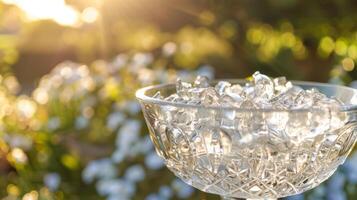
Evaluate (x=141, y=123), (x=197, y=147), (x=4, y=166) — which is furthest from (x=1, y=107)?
(x=197, y=147)

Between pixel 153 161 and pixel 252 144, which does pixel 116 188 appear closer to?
pixel 153 161

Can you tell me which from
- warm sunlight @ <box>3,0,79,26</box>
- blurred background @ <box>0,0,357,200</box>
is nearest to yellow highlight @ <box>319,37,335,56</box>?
blurred background @ <box>0,0,357,200</box>

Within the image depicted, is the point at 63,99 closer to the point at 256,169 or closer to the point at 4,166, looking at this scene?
the point at 4,166

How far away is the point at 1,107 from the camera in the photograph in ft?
9.43

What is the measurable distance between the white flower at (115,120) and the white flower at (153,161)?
20cm

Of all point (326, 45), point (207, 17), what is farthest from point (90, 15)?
point (326, 45)

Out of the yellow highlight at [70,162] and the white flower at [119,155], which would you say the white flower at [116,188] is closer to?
the white flower at [119,155]

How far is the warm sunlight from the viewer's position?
10.6 ft

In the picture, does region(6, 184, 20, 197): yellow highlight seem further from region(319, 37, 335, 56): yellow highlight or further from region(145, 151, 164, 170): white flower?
region(319, 37, 335, 56): yellow highlight

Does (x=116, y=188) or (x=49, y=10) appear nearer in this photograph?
(x=116, y=188)

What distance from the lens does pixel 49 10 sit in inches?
132

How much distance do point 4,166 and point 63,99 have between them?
28.3 inches

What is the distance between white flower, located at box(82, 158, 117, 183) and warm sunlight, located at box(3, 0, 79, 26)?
0.98m

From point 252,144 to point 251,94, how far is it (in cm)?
21
